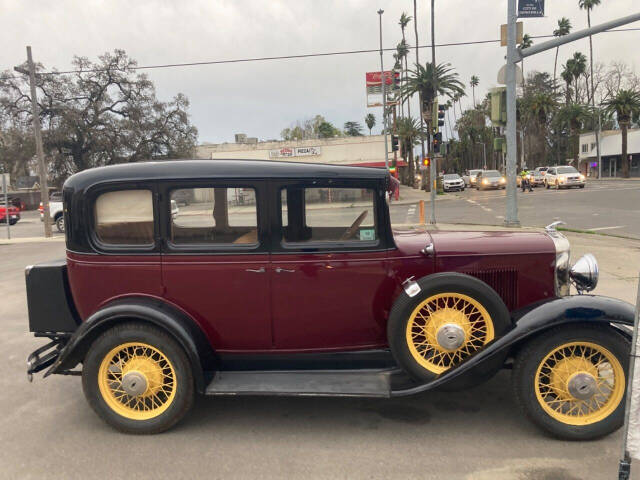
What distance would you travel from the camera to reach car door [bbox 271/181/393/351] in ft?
11.1

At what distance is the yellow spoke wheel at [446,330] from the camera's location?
3211 mm

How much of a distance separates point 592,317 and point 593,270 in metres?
0.47

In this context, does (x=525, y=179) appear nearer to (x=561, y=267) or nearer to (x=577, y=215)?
(x=577, y=215)

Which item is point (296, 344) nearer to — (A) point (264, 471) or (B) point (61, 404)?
(A) point (264, 471)

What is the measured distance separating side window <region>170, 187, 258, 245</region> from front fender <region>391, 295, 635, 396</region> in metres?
1.57

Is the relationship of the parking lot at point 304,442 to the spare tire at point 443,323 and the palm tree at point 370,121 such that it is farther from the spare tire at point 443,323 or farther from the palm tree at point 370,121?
the palm tree at point 370,121

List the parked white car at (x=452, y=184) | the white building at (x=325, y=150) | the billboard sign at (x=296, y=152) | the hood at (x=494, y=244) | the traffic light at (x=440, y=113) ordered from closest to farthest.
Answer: the hood at (x=494, y=244), the traffic light at (x=440, y=113), the parked white car at (x=452, y=184), the white building at (x=325, y=150), the billboard sign at (x=296, y=152)

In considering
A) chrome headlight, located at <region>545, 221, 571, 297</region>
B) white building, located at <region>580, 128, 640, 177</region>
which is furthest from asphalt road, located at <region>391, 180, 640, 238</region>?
white building, located at <region>580, 128, 640, 177</region>

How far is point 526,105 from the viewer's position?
63.8 metres

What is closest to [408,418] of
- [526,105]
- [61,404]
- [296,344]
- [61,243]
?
[296,344]

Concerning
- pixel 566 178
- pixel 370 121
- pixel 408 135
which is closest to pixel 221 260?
pixel 566 178

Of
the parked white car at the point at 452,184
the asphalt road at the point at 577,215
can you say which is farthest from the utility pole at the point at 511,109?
the parked white car at the point at 452,184

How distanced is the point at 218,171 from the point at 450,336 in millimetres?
1997

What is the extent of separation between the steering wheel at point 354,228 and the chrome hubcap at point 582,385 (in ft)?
5.58
